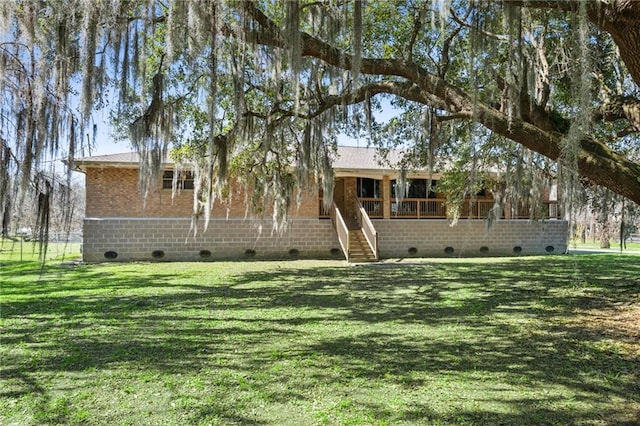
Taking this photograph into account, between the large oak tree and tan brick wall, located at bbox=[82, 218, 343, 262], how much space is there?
5331 millimetres

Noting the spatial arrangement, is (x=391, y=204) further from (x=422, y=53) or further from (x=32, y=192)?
(x=32, y=192)

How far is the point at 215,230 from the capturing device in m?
15.4

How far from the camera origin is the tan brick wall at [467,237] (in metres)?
16.5

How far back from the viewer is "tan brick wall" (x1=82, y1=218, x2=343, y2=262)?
1440cm

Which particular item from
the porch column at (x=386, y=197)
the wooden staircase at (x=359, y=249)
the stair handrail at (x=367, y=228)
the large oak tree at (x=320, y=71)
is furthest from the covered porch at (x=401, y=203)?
the large oak tree at (x=320, y=71)

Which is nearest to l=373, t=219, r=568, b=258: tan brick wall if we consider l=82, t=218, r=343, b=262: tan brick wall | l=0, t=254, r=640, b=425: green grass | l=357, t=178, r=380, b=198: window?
l=82, t=218, r=343, b=262: tan brick wall

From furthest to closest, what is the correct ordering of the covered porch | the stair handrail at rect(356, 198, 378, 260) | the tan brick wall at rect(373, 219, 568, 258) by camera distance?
the covered porch, the tan brick wall at rect(373, 219, 568, 258), the stair handrail at rect(356, 198, 378, 260)

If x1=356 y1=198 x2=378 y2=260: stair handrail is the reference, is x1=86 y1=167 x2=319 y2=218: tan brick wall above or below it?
above

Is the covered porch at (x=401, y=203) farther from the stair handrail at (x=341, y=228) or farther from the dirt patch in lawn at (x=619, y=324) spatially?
the dirt patch in lawn at (x=619, y=324)

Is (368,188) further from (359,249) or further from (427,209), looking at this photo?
(359,249)

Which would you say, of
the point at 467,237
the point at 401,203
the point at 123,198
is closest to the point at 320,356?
the point at 123,198

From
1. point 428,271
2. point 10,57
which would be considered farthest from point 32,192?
point 428,271

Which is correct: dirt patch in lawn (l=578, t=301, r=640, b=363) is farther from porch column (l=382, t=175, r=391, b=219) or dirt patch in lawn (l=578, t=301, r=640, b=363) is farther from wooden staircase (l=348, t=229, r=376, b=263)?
porch column (l=382, t=175, r=391, b=219)

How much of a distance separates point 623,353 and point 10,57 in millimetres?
6425
